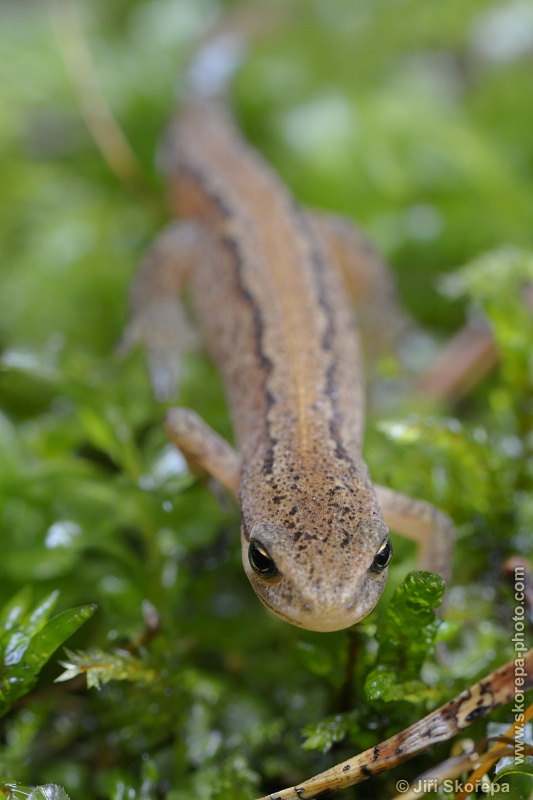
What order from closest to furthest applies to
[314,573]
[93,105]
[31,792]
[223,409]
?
[31,792], [314,573], [223,409], [93,105]

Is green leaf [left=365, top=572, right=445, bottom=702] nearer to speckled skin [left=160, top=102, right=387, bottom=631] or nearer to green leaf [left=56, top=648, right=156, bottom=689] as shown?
speckled skin [left=160, top=102, right=387, bottom=631]

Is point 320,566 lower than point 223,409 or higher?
higher

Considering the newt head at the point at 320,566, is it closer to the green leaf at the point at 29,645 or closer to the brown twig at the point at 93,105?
the green leaf at the point at 29,645

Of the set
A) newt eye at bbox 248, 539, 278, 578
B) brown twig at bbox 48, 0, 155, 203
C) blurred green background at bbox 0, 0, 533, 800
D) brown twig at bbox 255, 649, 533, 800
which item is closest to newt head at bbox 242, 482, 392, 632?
newt eye at bbox 248, 539, 278, 578

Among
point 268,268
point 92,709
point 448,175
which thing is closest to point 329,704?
point 92,709

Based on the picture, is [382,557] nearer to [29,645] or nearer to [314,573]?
[314,573]

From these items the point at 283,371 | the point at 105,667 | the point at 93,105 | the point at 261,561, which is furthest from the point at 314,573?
the point at 93,105
